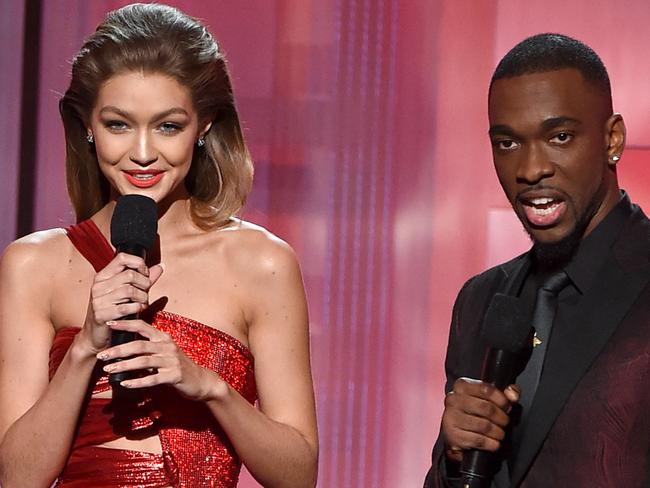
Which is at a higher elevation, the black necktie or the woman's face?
the woman's face

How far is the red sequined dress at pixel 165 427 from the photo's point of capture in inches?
88.7

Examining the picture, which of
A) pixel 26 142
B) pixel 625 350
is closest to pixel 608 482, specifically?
pixel 625 350

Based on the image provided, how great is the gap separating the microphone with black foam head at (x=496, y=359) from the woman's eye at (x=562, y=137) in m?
0.33

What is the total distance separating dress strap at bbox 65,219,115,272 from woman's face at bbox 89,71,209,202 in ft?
0.50

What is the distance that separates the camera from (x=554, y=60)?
2.19m

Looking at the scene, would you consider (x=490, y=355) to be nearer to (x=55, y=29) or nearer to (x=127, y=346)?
(x=127, y=346)

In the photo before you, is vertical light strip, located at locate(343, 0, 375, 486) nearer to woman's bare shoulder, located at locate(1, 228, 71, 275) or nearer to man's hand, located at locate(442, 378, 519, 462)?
woman's bare shoulder, located at locate(1, 228, 71, 275)

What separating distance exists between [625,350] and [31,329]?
3.44ft

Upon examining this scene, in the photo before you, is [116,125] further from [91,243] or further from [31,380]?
[31,380]

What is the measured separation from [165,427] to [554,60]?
3.09 feet

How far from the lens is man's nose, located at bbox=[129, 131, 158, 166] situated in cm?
220

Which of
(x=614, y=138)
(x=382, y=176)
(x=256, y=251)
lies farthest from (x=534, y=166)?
(x=382, y=176)

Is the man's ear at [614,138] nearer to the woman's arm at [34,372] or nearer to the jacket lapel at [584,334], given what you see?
the jacket lapel at [584,334]

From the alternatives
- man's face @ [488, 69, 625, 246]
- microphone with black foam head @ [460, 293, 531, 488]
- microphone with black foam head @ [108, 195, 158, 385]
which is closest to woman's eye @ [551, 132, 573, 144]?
man's face @ [488, 69, 625, 246]
